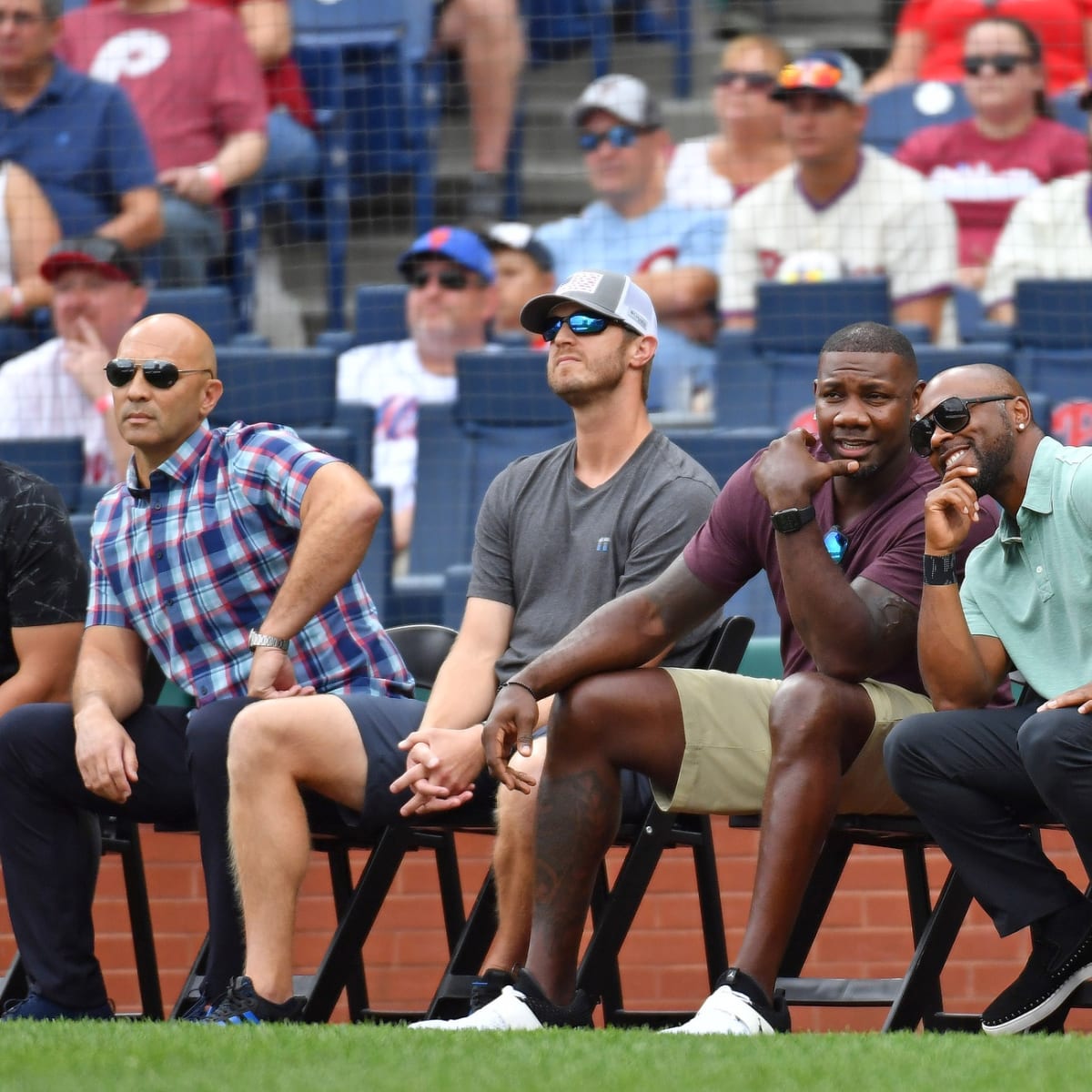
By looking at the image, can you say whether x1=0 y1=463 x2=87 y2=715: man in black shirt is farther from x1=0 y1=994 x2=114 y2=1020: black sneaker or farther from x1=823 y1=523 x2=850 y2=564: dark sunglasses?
x1=823 y1=523 x2=850 y2=564: dark sunglasses

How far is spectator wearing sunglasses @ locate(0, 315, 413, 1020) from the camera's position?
4.27 metres

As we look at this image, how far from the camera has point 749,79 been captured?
8359 mm

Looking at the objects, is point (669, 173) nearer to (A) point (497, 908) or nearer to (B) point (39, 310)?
(B) point (39, 310)

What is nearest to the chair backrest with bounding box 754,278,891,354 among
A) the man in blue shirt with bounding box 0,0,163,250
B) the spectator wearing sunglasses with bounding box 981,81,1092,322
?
the spectator wearing sunglasses with bounding box 981,81,1092,322

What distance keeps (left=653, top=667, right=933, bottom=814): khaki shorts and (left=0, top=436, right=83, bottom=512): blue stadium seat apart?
145 inches

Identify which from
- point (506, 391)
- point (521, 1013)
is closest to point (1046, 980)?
point (521, 1013)

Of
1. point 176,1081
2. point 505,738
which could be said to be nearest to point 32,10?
point 505,738

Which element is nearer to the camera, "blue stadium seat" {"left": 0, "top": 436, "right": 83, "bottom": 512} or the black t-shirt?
the black t-shirt

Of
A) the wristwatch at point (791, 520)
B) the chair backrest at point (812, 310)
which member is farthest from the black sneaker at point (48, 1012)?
the chair backrest at point (812, 310)

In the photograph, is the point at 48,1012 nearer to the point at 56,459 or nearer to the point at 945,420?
the point at 945,420

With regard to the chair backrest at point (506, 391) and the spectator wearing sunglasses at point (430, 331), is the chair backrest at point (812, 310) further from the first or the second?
the spectator wearing sunglasses at point (430, 331)

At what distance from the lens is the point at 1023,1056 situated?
3.01 meters

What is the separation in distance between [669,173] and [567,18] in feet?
4.45

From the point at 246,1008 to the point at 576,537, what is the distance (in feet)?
4.15
